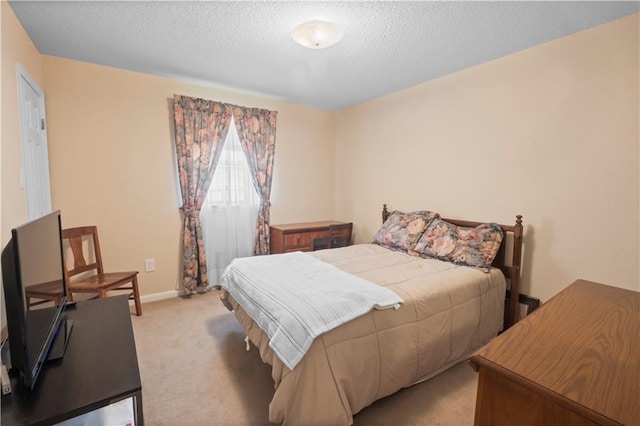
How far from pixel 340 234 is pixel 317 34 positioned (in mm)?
2524

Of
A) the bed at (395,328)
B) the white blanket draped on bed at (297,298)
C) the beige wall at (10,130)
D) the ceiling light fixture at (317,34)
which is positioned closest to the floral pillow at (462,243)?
the bed at (395,328)

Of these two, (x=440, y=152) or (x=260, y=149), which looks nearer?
(x=440, y=152)

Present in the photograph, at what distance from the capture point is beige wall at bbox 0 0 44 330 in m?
1.63

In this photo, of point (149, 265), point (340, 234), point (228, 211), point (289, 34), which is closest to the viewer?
point (289, 34)

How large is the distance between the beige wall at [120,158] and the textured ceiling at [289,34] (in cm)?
19

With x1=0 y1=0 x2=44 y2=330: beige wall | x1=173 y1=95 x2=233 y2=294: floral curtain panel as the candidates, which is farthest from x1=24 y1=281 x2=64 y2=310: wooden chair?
x1=173 y1=95 x2=233 y2=294: floral curtain panel

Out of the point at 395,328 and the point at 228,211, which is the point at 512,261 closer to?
the point at 395,328

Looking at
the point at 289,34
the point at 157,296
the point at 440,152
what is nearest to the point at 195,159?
the point at 157,296

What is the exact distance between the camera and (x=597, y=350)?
971 millimetres

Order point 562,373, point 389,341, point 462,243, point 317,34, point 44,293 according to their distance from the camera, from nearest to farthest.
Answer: point 562,373 < point 44,293 < point 389,341 < point 317,34 < point 462,243

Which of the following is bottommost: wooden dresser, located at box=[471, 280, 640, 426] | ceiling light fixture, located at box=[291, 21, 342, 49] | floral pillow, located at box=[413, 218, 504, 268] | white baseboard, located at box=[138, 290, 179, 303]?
white baseboard, located at box=[138, 290, 179, 303]

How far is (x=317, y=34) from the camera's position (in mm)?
2039

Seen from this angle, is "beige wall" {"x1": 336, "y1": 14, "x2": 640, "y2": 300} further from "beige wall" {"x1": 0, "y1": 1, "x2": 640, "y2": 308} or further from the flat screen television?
the flat screen television

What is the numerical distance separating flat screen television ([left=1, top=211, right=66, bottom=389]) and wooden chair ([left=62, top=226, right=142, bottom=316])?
132cm
